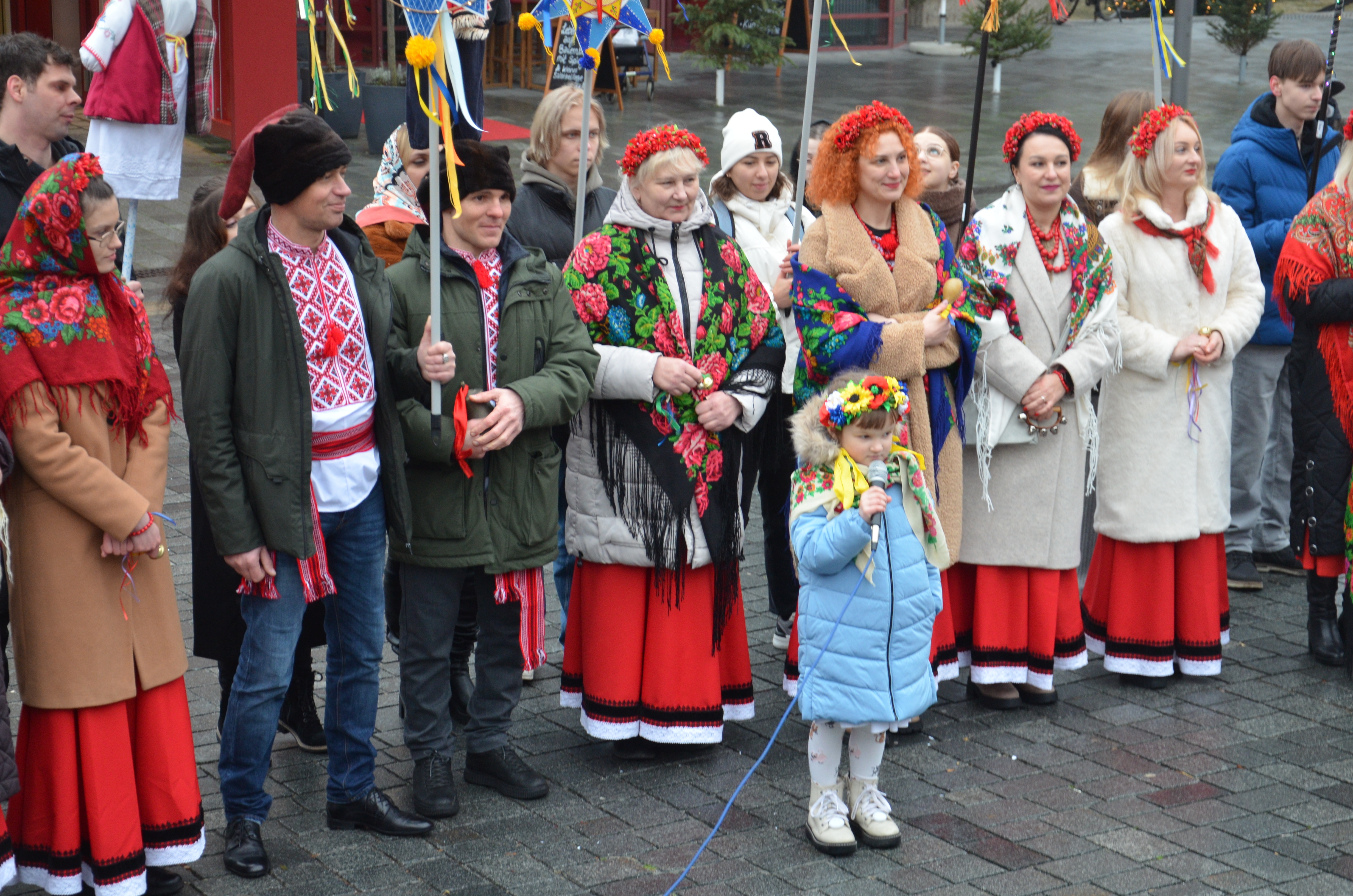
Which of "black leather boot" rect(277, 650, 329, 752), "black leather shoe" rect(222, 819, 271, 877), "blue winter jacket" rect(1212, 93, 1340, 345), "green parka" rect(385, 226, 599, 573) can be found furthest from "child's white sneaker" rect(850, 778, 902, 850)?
"blue winter jacket" rect(1212, 93, 1340, 345)

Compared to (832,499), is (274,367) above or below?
above

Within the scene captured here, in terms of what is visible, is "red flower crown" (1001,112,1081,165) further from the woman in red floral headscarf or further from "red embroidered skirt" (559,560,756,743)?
the woman in red floral headscarf

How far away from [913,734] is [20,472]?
2.91m

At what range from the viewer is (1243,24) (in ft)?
75.7

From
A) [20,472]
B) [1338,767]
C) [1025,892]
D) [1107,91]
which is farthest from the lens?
[1107,91]

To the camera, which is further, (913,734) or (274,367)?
(913,734)

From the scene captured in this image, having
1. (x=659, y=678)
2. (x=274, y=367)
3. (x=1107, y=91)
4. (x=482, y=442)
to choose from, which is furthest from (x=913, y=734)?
(x=1107, y=91)

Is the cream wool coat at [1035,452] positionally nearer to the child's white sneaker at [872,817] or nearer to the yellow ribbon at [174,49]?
the child's white sneaker at [872,817]

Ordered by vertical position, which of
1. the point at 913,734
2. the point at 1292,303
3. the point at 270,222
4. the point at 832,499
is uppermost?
the point at 270,222

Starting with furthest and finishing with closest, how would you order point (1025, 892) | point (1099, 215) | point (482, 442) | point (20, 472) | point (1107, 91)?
point (1107, 91) < point (1099, 215) < point (482, 442) < point (1025, 892) < point (20, 472)

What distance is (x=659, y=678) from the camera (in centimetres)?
495

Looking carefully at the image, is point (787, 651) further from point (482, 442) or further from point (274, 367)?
point (274, 367)

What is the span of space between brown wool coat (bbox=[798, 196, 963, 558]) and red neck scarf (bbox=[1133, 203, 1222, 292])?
0.92m

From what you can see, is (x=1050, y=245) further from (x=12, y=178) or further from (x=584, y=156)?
(x=12, y=178)
